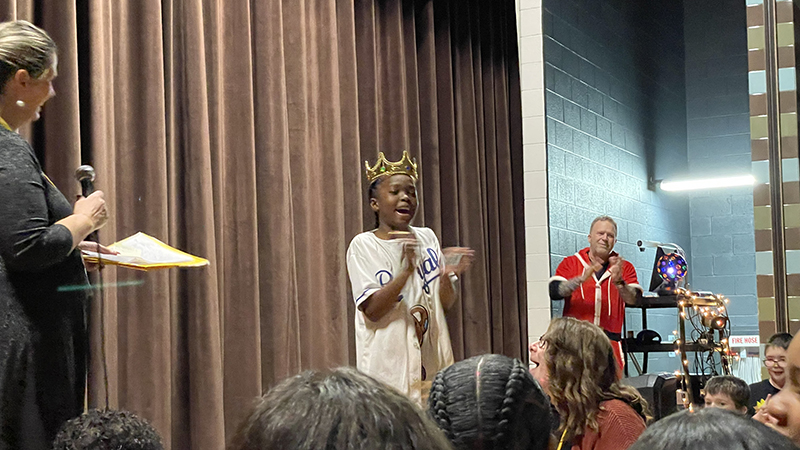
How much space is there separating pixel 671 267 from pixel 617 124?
5.59 feet

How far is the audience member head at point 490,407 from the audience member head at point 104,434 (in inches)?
35.3

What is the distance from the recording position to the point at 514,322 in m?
5.98

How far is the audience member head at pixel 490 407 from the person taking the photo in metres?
1.20

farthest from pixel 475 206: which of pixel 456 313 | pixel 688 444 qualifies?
pixel 688 444

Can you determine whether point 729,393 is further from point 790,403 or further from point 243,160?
point 790,403

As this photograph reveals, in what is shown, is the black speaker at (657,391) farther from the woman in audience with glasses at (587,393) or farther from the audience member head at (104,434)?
the audience member head at (104,434)

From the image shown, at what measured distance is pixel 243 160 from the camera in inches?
161

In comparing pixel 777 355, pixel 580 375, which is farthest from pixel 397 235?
pixel 777 355

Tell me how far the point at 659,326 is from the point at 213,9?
5314 mm

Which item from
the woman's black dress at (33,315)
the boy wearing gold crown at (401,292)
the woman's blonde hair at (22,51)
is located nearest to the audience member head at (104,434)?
the woman's black dress at (33,315)

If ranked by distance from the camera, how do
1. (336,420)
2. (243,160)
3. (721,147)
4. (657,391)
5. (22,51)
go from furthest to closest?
(721,147) < (657,391) < (243,160) < (22,51) < (336,420)

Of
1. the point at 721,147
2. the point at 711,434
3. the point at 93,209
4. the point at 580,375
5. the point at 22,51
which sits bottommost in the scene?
the point at 580,375

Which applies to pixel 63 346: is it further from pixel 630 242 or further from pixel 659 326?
pixel 659 326

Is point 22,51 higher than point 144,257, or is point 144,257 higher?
point 22,51
